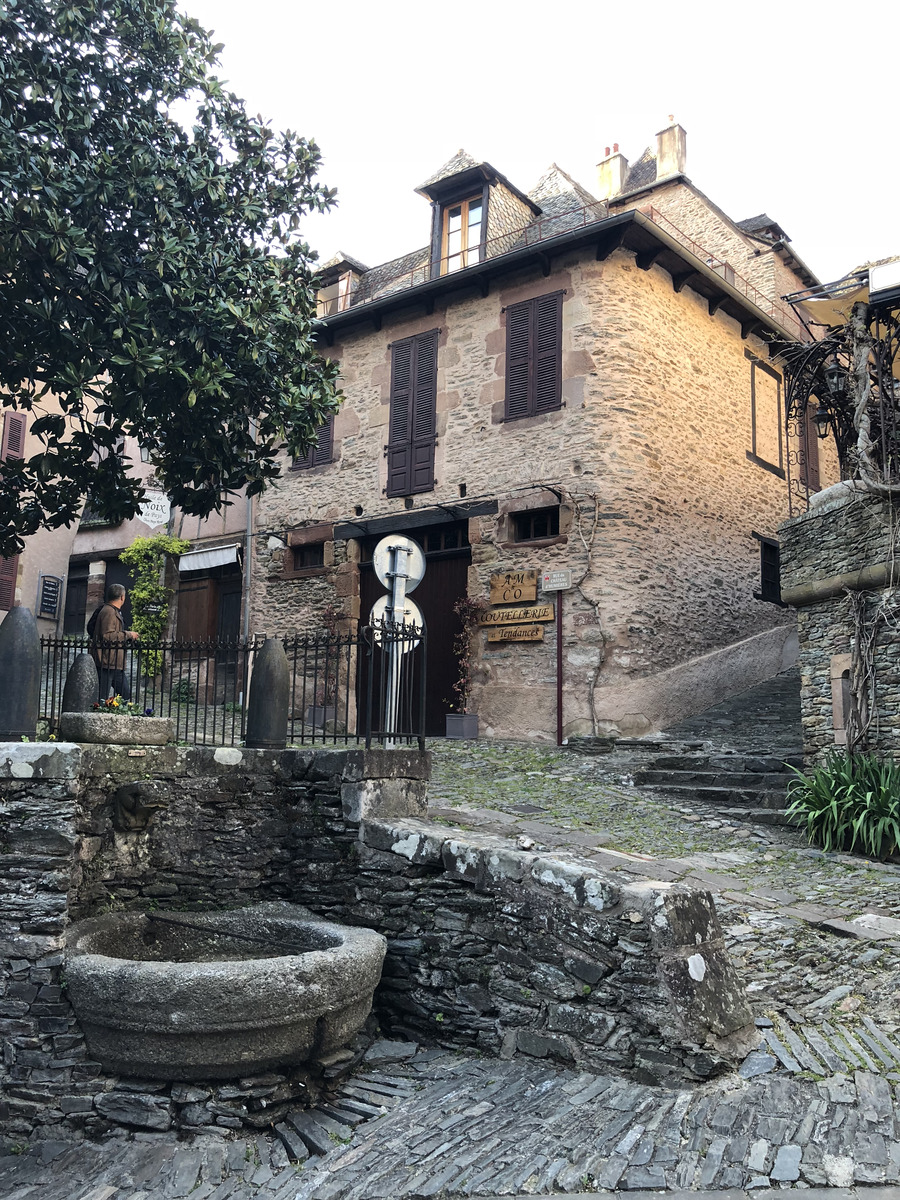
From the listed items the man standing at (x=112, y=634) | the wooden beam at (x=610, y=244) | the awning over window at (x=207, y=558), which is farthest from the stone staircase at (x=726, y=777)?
the awning over window at (x=207, y=558)

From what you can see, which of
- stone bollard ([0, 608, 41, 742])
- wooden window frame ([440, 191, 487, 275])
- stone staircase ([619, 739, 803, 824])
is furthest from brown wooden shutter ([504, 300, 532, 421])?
stone bollard ([0, 608, 41, 742])

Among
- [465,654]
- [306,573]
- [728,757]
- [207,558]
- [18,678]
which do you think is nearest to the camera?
[18,678]

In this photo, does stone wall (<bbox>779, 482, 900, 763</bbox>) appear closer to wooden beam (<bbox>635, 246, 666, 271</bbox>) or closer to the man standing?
wooden beam (<bbox>635, 246, 666, 271</bbox>)

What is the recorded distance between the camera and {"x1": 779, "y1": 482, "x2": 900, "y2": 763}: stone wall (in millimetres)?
8508

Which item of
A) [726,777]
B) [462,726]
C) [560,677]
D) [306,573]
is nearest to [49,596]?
[306,573]

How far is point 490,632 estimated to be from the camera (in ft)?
41.9

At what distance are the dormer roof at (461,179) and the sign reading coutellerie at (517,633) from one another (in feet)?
22.6

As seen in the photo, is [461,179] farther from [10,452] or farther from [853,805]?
[853,805]

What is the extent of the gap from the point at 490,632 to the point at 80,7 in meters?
8.28

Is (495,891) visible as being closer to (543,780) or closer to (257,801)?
(257,801)

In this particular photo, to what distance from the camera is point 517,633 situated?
40.9 ft

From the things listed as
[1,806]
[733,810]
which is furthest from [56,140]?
[733,810]

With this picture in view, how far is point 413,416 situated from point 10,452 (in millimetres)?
8245

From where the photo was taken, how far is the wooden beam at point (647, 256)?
1281 centimetres
